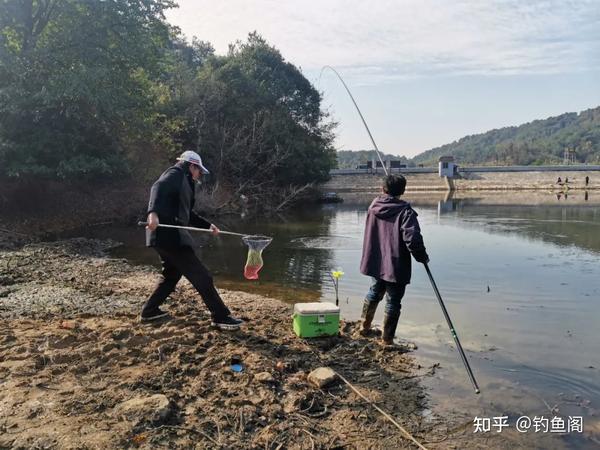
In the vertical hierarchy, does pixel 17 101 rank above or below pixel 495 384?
above

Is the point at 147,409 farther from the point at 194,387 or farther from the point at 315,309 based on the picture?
the point at 315,309

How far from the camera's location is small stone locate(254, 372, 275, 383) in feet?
15.3

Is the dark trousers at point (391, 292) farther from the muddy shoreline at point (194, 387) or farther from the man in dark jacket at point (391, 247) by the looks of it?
the muddy shoreline at point (194, 387)

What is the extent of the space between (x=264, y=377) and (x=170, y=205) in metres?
2.25

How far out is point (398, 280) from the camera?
5785mm

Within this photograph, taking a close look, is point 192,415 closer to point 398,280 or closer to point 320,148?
point 398,280

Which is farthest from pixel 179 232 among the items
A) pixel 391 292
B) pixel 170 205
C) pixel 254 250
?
pixel 391 292

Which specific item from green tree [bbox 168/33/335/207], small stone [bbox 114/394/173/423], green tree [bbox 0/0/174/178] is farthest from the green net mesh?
green tree [bbox 168/33/335/207]

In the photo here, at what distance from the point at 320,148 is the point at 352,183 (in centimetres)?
2053

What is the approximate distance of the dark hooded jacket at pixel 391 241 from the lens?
557 cm

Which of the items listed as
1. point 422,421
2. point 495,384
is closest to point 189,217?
point 422,421

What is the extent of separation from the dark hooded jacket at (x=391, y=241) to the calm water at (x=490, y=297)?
3.75 ft

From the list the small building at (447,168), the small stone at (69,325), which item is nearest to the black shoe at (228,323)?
the small stone at (69,325)

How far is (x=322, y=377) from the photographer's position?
477 cm
